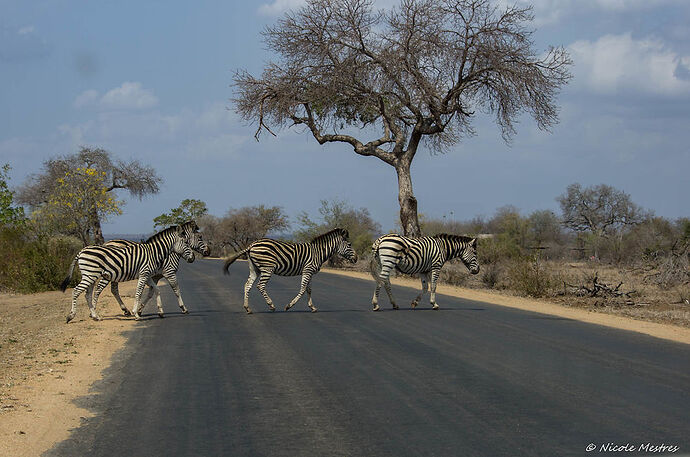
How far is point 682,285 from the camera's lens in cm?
2605

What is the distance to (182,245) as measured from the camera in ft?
55.2

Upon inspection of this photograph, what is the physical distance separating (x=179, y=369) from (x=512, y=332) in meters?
6.58

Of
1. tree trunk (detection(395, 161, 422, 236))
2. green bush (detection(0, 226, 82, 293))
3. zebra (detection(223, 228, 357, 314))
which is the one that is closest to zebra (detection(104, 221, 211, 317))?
zebra (detection(223, 228, 357, 314))

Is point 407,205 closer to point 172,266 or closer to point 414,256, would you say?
point 414,256

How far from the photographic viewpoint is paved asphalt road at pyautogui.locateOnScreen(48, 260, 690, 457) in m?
6.41

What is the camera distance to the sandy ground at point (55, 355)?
7012mm

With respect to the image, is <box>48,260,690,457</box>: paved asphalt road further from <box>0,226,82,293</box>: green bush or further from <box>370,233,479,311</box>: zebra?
<box>0,226,82,293</box>: green bush

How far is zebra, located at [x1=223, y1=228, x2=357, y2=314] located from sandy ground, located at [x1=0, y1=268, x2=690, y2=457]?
2442 millimetres

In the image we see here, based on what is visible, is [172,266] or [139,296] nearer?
[139,296]

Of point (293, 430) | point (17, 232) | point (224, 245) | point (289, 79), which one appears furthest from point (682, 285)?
point (224, 245)

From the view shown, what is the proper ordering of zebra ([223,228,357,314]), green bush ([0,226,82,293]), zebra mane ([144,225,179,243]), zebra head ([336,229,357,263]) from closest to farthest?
zebra mane ([144,225,179,243])
zebra ([223,228,357,314])
zebra head ([336,229,357,263])
green bush ([0,226,82,293])

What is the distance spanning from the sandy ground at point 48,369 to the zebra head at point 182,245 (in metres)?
2.02

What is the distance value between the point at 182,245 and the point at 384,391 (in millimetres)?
9496

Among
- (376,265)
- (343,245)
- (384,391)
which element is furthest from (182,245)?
Answer: (384,391)
